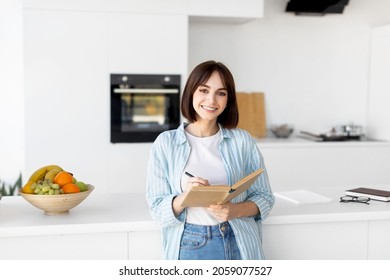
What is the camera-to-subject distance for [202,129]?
2.46 metres

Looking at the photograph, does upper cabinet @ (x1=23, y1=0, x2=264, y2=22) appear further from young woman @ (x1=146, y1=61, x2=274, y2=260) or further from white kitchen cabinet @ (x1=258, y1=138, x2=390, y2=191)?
young woman @ (x1=146, y1=61, x2=274, y2=260)

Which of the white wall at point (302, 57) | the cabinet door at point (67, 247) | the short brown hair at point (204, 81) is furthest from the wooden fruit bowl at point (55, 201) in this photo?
the white wall at point (302, 57)

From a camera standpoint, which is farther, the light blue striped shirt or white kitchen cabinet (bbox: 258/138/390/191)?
white kitchen cabinet (bbox: 258/138/390/191)

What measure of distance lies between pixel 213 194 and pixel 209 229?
8.5 inches

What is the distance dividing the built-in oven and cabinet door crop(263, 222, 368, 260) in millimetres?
2387

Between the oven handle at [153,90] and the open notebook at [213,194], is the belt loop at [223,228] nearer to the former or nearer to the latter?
the open notebook at [213,194]

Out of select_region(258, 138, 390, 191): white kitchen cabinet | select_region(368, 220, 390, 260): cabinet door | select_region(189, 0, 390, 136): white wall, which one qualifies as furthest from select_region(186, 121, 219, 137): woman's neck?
select_region(189, 0, 390, 136): white wall

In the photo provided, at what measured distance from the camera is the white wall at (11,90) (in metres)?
5.16

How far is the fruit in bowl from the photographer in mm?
2443

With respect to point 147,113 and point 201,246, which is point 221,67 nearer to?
point 201,246

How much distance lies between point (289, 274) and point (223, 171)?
0.47 metres

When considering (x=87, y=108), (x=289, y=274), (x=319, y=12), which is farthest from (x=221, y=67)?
(x=319, y=12)

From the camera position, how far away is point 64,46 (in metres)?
4.62

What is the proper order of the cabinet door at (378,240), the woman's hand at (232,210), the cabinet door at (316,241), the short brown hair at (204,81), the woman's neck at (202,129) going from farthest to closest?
the cabinet door at (378,240) < the cabinet door at (316,241) < the woman's neck at (202,129) < the short brown hair at (204,81) < the woman's hand at (232,210)
